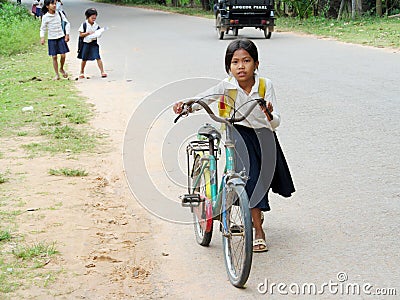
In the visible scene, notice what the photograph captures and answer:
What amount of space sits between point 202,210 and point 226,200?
0.54 m

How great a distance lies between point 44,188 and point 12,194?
0.32m

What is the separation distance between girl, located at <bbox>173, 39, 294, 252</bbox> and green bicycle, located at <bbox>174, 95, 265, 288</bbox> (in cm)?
19

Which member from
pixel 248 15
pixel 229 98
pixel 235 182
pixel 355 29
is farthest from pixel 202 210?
pixel 355 29

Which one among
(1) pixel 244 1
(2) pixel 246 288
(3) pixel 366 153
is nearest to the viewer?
(2) pixel 246 288

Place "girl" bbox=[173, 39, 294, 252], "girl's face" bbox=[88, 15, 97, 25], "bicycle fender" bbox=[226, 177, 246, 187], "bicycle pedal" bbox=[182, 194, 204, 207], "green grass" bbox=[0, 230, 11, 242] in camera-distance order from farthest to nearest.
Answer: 1. "girl's face" bbox=[88, 15, 97, 25]
2. "green grass" bbox=[0, 230, 11, 242]
3. "bicycle pedal" bbox=[182, 194, 204, 207]
4. "girl" bbox=[173, 39, 294, 252]
5. "bicycle fender" bbox=[226, 177, 246, 187]

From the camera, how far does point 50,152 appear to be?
8078mm

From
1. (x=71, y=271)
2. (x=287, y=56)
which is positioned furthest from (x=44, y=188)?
(x=287, y=56)

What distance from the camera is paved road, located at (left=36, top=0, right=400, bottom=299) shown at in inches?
183

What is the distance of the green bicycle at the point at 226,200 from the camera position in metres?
4.33

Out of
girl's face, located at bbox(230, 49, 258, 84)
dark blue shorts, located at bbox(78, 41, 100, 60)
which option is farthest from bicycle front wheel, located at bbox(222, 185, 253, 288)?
dark blue shorts, located at bbox(78, 41, 100, 60)

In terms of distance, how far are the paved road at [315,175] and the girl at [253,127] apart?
41 centimetres

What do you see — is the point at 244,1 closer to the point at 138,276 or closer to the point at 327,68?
the point at 327,68

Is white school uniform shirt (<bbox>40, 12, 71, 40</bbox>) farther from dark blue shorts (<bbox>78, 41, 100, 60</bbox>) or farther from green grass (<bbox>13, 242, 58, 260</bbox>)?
green grass (<bbox>13, 242, 58, 260</bbox>)

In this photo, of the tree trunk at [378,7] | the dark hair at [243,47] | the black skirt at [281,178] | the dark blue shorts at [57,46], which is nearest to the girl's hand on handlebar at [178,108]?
the dark hair at [243,47]
